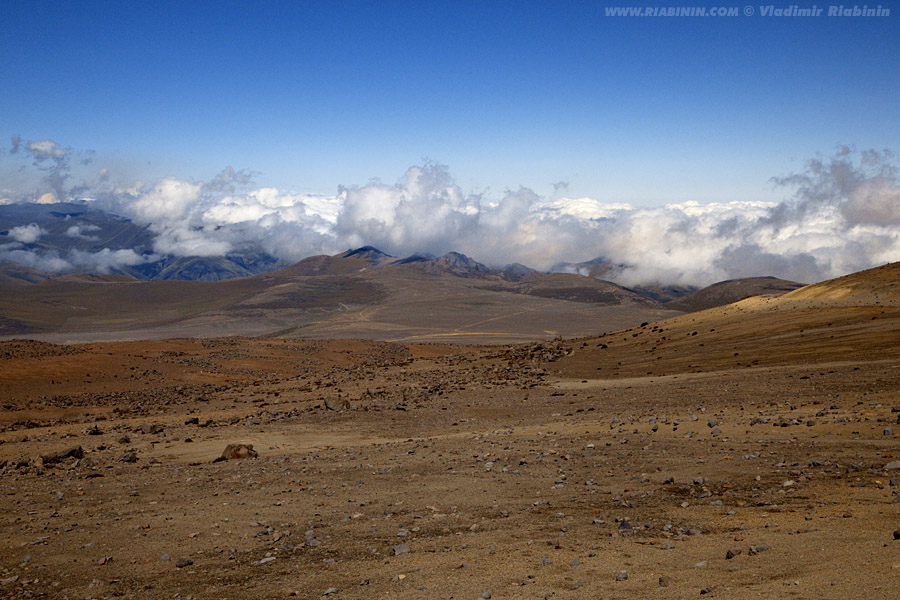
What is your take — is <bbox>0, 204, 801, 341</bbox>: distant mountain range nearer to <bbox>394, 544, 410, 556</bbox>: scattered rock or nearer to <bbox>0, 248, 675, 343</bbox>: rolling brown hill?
<bbox>0, 248, 675, 343</bbox>: rolling brown hill

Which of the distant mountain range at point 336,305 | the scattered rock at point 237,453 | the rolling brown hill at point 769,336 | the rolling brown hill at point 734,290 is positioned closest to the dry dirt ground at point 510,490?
the rolling brown hill at point 769,336

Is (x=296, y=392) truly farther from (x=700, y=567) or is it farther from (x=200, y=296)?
(x=200, y=296)

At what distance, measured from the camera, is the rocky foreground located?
6469mm

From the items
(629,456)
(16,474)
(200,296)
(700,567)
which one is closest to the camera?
(700,567)

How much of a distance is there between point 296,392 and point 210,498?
54.6 ft

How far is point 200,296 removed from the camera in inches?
6024

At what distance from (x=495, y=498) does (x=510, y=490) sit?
0.41m

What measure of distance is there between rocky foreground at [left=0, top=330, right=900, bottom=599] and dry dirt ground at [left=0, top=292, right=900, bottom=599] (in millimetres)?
46

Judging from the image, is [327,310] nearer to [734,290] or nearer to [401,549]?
[734,290]

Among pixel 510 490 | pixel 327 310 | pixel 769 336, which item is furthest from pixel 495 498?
pixel 327 310

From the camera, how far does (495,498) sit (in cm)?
941

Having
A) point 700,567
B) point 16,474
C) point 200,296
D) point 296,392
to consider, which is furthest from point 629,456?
point 200,296

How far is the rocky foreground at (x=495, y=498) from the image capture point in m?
6.47

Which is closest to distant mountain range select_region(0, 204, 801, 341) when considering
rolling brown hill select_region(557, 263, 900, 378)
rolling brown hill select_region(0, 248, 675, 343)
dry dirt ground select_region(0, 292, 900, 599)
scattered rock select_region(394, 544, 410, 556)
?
rolling brown hill select_region(0, 248, 675, 343)
